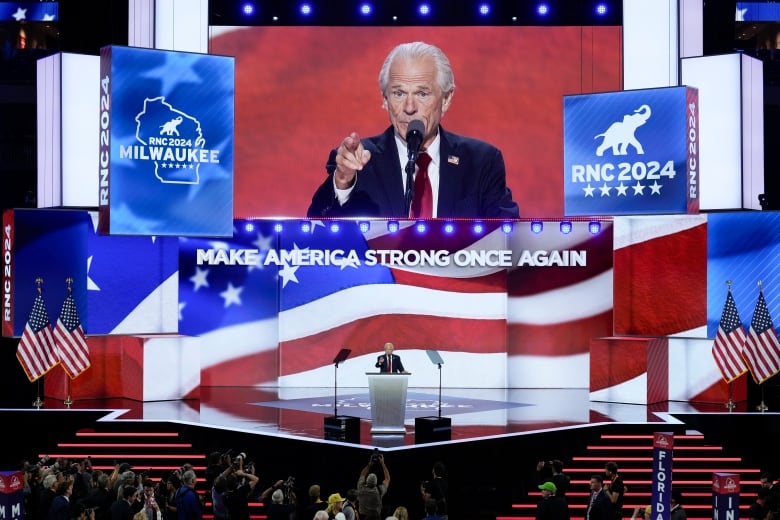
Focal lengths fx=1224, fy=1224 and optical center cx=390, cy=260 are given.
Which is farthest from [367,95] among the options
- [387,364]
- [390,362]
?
[387,364]

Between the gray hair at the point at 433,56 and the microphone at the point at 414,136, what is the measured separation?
818 mm

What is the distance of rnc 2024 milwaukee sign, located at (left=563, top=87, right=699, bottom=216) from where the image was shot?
18.7 metres

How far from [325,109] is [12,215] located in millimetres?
6135

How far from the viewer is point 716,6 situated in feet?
71.4

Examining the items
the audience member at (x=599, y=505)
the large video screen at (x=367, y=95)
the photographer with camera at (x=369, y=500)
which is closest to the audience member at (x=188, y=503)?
the photographer with camera at (x=369, y=500)

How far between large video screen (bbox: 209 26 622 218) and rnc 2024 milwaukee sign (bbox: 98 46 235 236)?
149 inches

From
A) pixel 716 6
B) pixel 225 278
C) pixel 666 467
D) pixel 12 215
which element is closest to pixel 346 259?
pixel 225 278

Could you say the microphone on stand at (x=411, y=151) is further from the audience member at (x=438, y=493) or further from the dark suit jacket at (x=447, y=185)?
the audience member at (x=438, y=493)

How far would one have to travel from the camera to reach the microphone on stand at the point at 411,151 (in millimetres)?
22203

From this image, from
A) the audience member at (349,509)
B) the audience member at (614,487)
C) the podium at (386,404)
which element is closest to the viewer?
the audience member at (349,509)

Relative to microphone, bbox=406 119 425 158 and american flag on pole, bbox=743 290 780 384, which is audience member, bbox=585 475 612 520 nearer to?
american flag on pole, bbox=743 290 780 384

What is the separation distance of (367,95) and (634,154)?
5.88 meters

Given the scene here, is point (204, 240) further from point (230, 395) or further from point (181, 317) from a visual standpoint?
point (230, 395)

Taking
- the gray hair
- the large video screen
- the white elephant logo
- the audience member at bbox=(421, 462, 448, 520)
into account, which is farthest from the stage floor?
the gray hair
